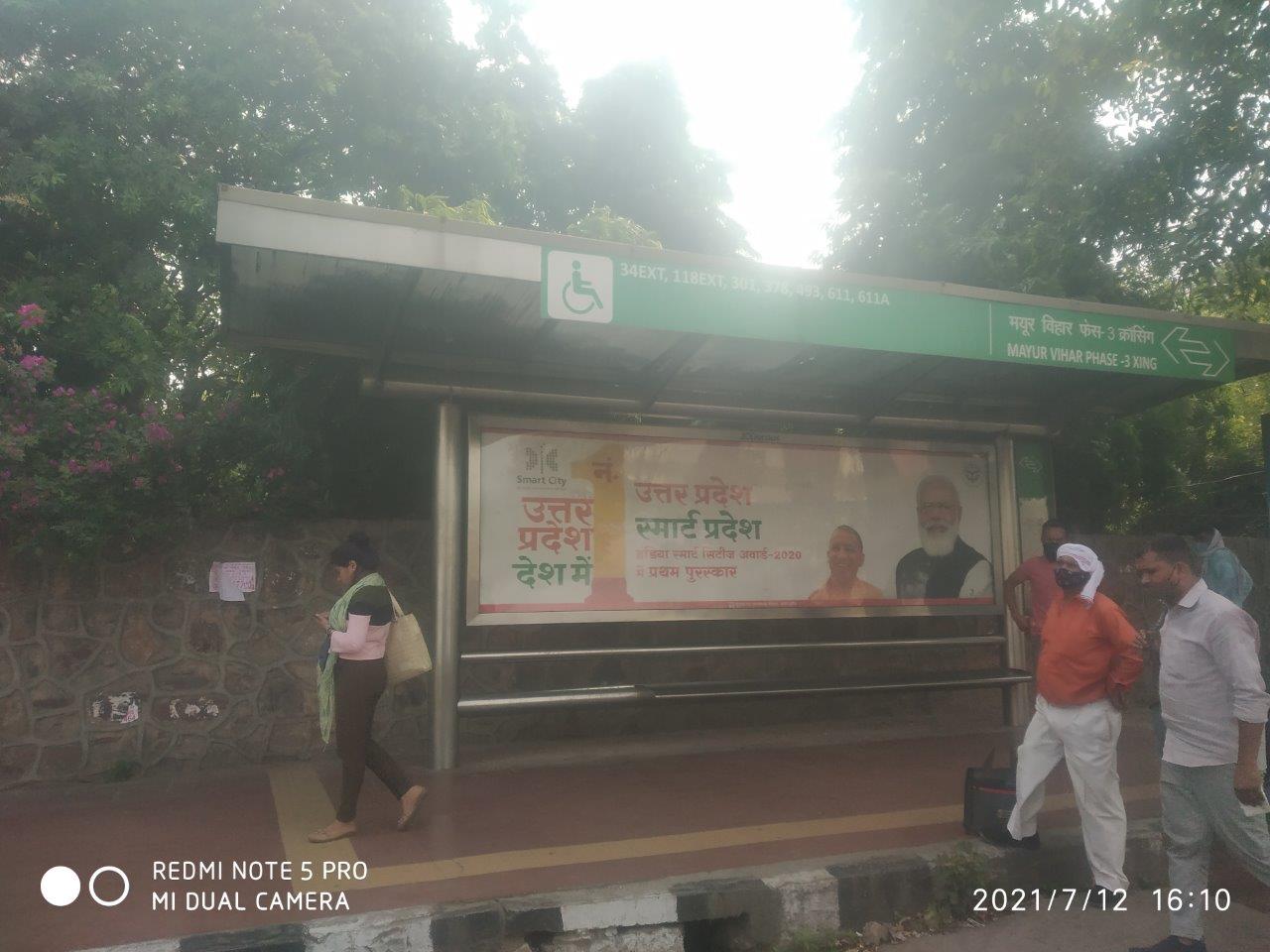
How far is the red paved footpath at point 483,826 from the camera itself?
12.9 feet

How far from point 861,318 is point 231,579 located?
470 cm

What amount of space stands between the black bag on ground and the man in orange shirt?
0.23 meters

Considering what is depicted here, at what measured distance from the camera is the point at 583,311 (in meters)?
5.05

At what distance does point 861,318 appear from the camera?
569 centimetres

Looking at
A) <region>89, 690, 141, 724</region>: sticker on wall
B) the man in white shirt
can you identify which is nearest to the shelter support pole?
the man in white shirt

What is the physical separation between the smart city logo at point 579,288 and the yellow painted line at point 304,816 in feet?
9.55

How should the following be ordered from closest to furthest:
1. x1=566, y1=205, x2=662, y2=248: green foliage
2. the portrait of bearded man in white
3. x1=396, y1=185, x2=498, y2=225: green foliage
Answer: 1. the portrait of bearded man in white
2. x1=396, y1=185, x2=498, y2=225: green foliage
3. x1=566, y1=205, x2=662, y2=248: green foliage

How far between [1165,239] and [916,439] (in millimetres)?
3674

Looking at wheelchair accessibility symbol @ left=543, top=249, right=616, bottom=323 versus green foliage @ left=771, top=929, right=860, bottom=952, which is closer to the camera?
green foliage @ left=771, top=929, right=860, bottom=952

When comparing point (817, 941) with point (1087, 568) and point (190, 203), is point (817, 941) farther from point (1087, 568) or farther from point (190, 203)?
point (190, 203)

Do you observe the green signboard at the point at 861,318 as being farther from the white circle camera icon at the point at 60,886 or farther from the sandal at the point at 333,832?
the white circle camera icon at the point at 60,886

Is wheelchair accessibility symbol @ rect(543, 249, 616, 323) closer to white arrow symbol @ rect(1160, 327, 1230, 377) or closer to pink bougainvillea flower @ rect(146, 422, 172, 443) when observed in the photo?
pink bougainvillea flower @ rect(146, 422, 172, 443)

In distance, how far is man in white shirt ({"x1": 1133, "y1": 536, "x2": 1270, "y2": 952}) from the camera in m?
3.59

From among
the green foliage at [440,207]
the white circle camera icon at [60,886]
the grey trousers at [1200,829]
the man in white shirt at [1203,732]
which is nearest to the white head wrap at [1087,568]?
the man in white shirt at [1203,732]
